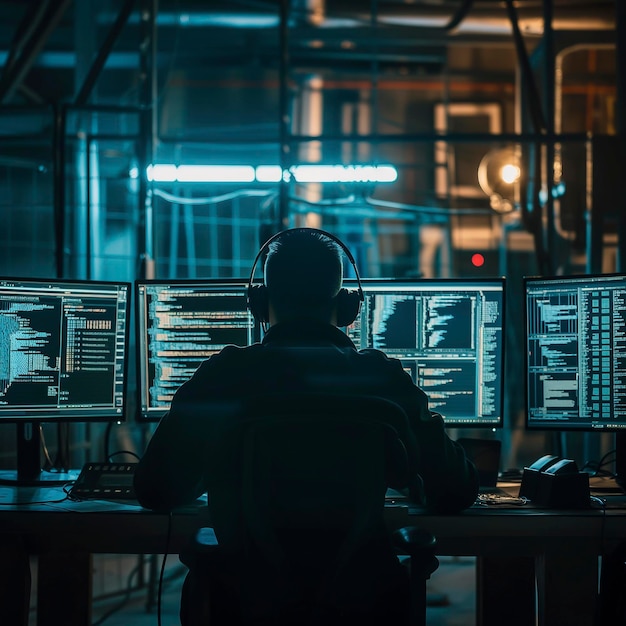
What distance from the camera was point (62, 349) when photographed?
74.0 inches

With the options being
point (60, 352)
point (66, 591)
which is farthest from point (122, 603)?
point (60, 352)

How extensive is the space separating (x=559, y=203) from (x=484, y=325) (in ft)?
6.50

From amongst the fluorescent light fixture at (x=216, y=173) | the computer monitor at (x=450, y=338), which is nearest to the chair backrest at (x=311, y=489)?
the computer monitor at (x=450, y=338)

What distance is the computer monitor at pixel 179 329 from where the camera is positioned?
74.4 inches

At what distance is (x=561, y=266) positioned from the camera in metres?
3.80

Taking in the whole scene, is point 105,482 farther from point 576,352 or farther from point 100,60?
point 100,60

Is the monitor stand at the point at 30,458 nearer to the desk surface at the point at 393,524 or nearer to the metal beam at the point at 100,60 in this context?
the desk surface at the point at 393,524

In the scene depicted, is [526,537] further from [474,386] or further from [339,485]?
[339,485]

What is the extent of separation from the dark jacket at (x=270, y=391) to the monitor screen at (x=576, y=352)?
26.7 inches

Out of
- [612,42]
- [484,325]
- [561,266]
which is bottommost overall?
[484,325]

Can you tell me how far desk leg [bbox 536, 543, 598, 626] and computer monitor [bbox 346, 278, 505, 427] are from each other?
1.22 feet

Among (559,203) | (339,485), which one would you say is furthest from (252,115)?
(339,485)

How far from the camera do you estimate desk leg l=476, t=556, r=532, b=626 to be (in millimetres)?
1986

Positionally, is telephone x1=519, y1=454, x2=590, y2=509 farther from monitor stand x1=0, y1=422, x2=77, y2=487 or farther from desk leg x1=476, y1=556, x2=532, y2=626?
monitor stand x1=0, y1=422, x2=77, y2=487
